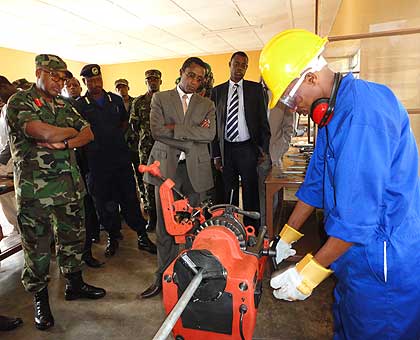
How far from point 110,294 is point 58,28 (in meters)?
4.65

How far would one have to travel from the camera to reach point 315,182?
127 cm

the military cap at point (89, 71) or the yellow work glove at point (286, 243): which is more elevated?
the military cap at point (89, 71)

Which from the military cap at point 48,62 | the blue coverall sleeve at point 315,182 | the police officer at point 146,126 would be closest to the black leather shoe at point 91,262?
the police officer at point 146,126

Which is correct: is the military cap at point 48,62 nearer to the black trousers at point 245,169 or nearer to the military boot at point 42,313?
the military boot at point 42,313

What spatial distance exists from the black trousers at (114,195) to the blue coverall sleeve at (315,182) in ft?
6.26

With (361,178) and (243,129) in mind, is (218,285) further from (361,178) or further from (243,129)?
(243,129)

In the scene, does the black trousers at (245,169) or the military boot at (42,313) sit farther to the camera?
the black trousers at (245,169)

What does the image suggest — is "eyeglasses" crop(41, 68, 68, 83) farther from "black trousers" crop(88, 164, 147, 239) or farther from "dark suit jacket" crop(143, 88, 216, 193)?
"black trousers" crop(88, 164, 147, 239)

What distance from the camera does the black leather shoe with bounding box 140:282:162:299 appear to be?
220 cm

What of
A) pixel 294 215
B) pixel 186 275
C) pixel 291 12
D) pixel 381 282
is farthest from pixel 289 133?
pixel 291 12

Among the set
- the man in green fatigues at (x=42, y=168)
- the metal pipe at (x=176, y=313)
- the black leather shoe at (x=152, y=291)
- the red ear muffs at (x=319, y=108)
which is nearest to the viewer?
the metal pipe at (x=176, y=313)

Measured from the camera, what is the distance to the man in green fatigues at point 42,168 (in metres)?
1.83

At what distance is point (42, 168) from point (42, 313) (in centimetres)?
93

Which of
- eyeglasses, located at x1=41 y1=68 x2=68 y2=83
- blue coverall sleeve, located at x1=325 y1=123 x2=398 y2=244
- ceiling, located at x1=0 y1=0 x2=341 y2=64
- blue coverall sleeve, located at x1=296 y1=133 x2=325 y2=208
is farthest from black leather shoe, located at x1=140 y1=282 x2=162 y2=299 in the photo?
ceiling, located at x1=0 y1=0 x2=341 y2=64
